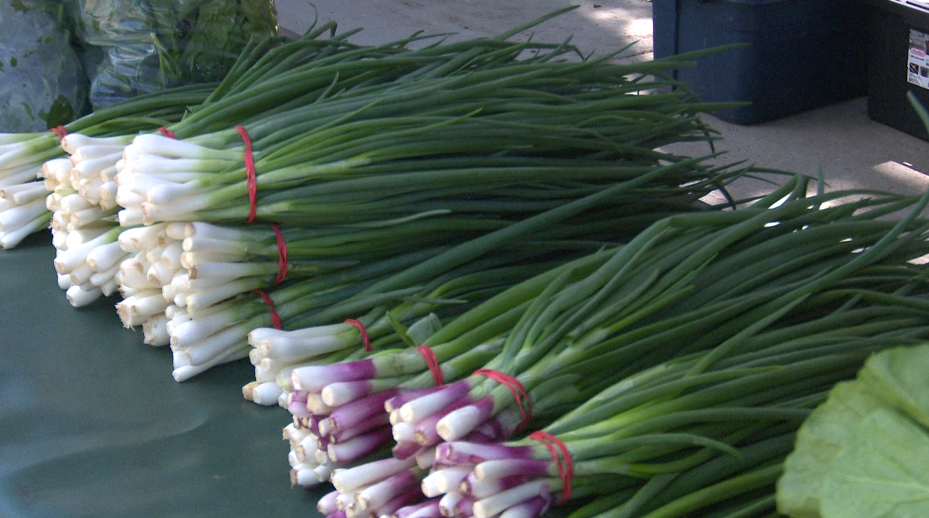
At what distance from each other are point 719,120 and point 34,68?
2.68 meters

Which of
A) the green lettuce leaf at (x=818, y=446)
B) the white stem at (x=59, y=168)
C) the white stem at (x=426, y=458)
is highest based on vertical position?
the white stem at (x=59, y=168)

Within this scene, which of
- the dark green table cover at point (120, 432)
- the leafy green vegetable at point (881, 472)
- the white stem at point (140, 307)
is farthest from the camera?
the white stem at point (140, 307)

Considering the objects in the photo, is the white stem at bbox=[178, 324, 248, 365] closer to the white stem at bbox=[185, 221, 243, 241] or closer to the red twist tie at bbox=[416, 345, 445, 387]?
the white stem at bbox=[185, 221, 243, 241]

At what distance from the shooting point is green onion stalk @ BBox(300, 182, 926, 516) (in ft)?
2.90

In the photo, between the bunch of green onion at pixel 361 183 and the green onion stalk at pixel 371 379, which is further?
the bunch of green onion at pixel 361 183

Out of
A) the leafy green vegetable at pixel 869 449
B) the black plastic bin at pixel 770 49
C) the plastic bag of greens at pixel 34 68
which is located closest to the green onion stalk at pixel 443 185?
the leafy green vegetable at pixel 869 449

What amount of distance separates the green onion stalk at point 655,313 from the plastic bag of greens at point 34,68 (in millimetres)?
1164

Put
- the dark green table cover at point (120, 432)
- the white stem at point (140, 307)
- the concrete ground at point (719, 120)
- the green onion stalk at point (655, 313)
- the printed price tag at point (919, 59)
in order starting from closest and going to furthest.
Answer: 1. the green onion stalk at point (655, 313)
2. the dark green table cover at point (120, 432)
3. the white stem at point (140, 307)
4. the printed price tag at point (919, 59)
5. the concrete ground at point (719, 120)

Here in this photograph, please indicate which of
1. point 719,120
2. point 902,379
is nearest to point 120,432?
point 902,379

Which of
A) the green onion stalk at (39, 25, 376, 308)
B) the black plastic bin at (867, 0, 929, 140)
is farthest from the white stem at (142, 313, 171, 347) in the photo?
the black plastic bin at (867, 0, 929, 140)

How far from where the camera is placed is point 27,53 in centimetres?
173

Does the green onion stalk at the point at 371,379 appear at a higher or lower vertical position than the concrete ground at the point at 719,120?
higher

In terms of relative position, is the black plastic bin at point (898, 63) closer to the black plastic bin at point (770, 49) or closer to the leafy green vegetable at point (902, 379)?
the black plastic bin at point (770, 49)

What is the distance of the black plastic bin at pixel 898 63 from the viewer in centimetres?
295
